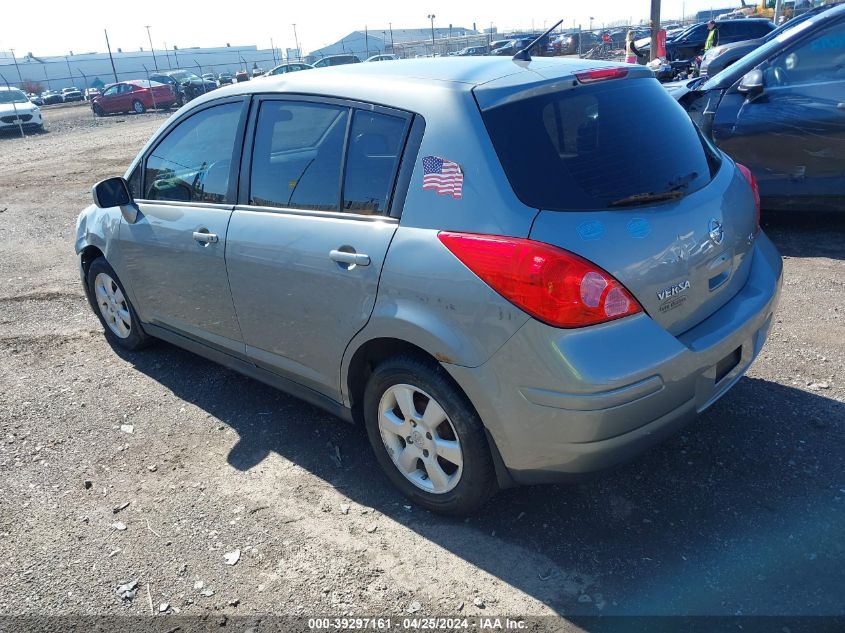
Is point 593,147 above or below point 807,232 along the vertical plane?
above

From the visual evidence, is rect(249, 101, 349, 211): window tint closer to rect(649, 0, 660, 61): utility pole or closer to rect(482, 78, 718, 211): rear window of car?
rect(482, 78, 718, 211): rear window of car

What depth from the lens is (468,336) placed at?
2564mm

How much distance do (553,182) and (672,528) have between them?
4.90 feet

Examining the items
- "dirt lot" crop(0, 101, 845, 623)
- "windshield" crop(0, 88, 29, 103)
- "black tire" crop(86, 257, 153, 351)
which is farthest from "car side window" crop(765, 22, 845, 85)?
"windshield" crop(0, 88, 29, 103)

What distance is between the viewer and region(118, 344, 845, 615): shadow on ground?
253cm

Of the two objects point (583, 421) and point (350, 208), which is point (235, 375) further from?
point (583, 421)

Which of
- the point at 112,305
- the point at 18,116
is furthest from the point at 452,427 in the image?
the point at 18,116

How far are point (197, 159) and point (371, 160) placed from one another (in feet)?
4.83

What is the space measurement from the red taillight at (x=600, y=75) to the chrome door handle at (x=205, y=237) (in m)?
1.98

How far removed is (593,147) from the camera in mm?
2730

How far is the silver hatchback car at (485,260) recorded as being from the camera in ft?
8.05

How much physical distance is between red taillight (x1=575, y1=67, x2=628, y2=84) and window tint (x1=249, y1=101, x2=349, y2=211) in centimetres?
104

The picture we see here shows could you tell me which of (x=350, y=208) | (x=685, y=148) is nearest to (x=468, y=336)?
(x=350, y=208)

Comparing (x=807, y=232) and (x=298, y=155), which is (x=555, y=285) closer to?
(x=298, y=155)
